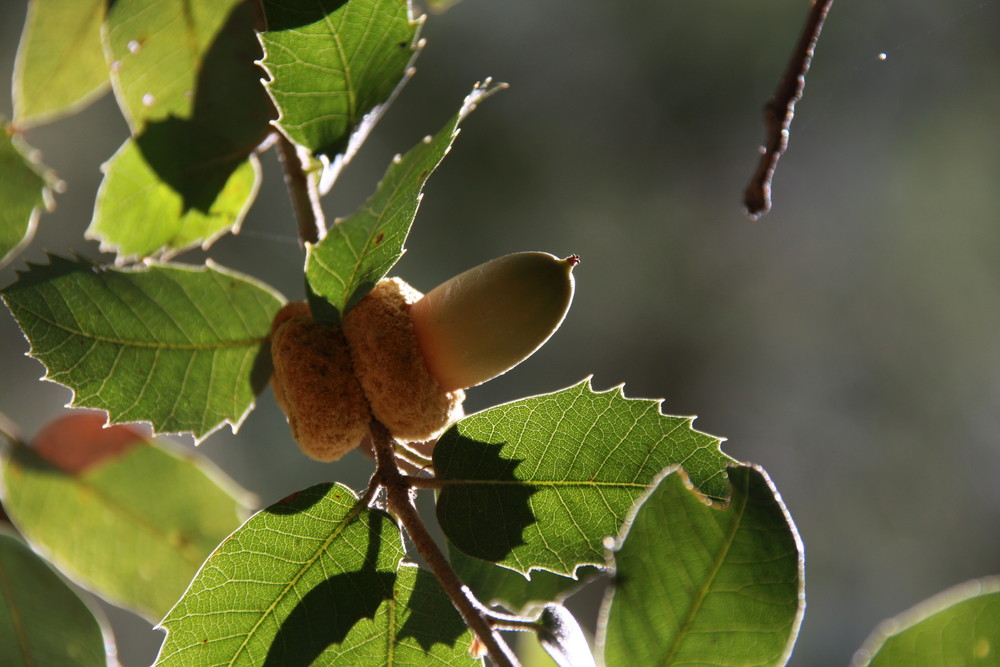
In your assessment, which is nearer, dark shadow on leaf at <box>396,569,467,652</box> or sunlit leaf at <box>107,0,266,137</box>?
dark shadow on leaf at <box>396,569,467,652</box>

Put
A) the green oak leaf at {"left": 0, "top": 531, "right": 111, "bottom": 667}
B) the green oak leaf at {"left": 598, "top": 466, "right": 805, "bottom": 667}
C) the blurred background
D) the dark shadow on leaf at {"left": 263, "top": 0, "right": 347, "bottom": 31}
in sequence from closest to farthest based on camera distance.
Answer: the green oak leaf at {"left": 598, "top": 466, "right": 805, "bottom": 667} < the dark shadow on leaf at {"left": 263, "top": 0, "right": 347, "bottom": 31} < the green oak leaf at {"left": 0, "top": 531, "right": 111, "bottom": 667} < the blurred background

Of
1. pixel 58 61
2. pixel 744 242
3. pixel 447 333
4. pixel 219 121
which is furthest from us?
pixel 744 242

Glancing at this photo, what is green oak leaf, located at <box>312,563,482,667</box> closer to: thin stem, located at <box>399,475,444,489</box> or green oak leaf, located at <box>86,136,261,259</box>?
thin stem, located at <box>399,475,444,489</box>

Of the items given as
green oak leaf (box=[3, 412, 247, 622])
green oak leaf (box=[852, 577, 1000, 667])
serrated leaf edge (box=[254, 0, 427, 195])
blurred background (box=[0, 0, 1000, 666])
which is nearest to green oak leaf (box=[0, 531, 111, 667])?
green oak leaf (box=[3, 412, 247, 622])

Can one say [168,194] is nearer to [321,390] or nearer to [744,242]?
[321,390]

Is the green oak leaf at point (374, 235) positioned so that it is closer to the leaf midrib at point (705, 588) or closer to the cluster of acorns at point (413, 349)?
the cluster of acorns at point (413, 349)

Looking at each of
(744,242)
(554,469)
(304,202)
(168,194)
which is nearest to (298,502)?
(554,469)

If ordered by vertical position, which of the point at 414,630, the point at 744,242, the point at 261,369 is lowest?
the point at 744,242

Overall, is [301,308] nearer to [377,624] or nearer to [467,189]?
[377,624]
